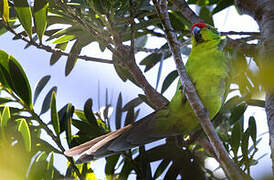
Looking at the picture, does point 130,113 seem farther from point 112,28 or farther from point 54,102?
point 112,28

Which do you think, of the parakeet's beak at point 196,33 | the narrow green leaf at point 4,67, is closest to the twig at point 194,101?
the parakeet's beak at point 196,33

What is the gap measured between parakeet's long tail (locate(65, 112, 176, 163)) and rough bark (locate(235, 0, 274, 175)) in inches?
24.8

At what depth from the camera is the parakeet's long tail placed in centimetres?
136

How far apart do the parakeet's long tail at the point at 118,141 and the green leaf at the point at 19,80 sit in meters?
0.35

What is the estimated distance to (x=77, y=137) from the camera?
5.41ft

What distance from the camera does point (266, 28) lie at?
1398mm

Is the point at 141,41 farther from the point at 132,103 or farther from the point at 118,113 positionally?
the point at 118,113

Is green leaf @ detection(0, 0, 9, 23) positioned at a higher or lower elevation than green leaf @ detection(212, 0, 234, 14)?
lower

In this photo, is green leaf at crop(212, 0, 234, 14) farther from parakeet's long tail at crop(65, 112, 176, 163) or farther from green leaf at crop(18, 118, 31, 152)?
green leaf at crop(18, 118, 31, 152)

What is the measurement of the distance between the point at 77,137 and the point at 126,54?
587 millimetres

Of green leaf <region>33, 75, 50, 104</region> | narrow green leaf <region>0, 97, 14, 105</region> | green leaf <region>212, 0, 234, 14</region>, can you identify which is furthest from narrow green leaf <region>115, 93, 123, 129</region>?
green leaf <region>212, 0, 234, 14</region>

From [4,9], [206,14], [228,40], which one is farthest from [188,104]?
[4,9]

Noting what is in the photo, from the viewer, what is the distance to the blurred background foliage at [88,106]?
1.27m

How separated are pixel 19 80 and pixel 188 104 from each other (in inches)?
34.9
